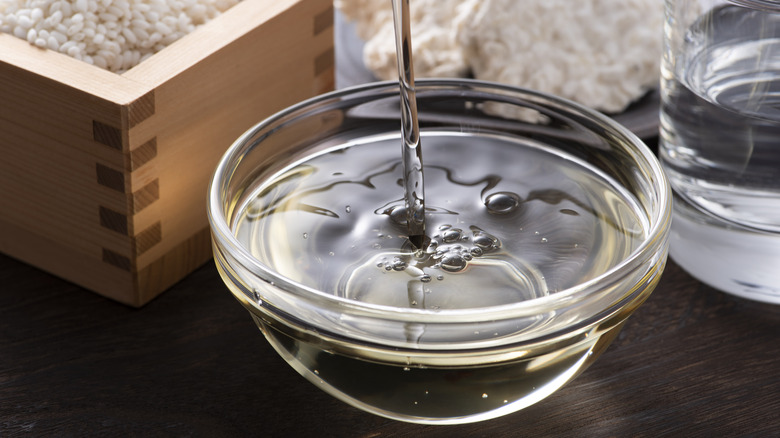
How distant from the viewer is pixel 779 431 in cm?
57

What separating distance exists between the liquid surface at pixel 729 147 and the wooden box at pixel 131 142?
0.96ft

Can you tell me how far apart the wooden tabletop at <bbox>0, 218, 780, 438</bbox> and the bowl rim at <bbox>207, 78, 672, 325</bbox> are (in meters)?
0.10

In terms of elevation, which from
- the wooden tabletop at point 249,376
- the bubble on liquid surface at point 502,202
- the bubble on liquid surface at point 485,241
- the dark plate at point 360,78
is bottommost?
the wooden tabletop at point 249,376

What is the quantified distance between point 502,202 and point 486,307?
0.16 metres

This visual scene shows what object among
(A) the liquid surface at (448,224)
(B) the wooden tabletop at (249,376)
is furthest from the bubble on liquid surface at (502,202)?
(B) the wooden tabletop at (249,376)

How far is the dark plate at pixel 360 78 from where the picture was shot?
0.81 metres

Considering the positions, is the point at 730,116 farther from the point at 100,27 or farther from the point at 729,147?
the point at 100,27

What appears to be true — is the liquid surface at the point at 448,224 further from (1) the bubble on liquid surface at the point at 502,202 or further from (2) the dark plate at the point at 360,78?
(2) the dark plate at the point at 360,78

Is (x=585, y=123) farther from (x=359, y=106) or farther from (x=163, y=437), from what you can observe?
(x=163, y=437)

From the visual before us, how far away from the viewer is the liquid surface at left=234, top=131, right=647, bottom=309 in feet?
1.88

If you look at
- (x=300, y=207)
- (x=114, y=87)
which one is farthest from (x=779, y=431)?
(x=114, y=87)

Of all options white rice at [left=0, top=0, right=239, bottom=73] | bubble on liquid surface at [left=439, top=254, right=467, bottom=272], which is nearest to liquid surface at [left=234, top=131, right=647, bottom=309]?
bubble on liquid surface at [left=439, top=254, right=467, bottom=272]

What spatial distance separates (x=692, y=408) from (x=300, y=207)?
28 centimetres

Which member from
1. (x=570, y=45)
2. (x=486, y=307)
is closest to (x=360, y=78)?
(x=570, y=45)
